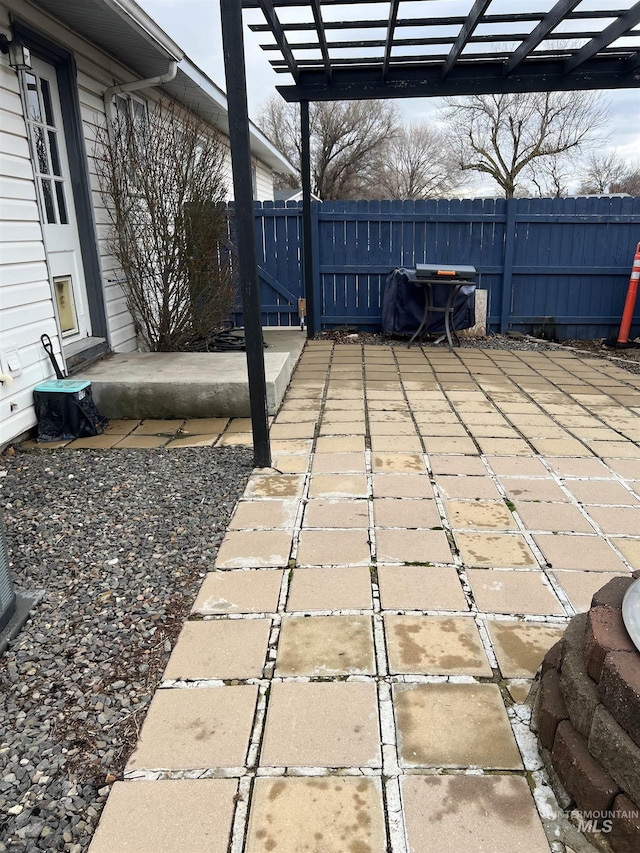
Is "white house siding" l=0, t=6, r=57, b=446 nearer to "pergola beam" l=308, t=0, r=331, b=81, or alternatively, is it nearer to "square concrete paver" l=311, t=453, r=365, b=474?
"square concrete paver" l=311, t=453, r=365, b=474

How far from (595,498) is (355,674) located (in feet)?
6.24

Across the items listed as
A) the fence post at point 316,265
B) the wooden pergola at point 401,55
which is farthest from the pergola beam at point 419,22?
the fence post at point 316,265

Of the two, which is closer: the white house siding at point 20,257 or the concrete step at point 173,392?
the white house siding at point 20,257

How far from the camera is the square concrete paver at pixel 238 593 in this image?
7.45ft

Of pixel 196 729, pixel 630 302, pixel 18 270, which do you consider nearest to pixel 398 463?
pixel 196 729

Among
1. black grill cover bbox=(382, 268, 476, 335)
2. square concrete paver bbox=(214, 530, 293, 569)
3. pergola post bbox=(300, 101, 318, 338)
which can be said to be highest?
pergola post bbox=(300, 101, 318, 338)

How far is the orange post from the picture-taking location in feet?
23.3

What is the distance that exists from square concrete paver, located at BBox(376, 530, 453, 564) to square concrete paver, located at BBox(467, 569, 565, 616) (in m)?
0.18

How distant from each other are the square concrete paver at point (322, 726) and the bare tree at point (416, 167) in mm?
35965

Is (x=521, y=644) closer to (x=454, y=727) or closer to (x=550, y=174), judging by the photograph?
(x=454, y=727)

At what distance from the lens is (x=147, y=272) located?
18.5 feet

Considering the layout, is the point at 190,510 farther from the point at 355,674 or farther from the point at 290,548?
the point at 355,674

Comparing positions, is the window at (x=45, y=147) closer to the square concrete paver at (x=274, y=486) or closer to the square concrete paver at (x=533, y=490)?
the square concrete paver at (x=274, y=486)

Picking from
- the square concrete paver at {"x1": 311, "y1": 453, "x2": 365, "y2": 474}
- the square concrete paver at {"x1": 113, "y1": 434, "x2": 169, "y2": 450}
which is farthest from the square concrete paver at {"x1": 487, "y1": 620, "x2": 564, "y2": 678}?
the square concrete paver at {"x1": 113, "y1": 434, "x2": 169, "y2": 450}
